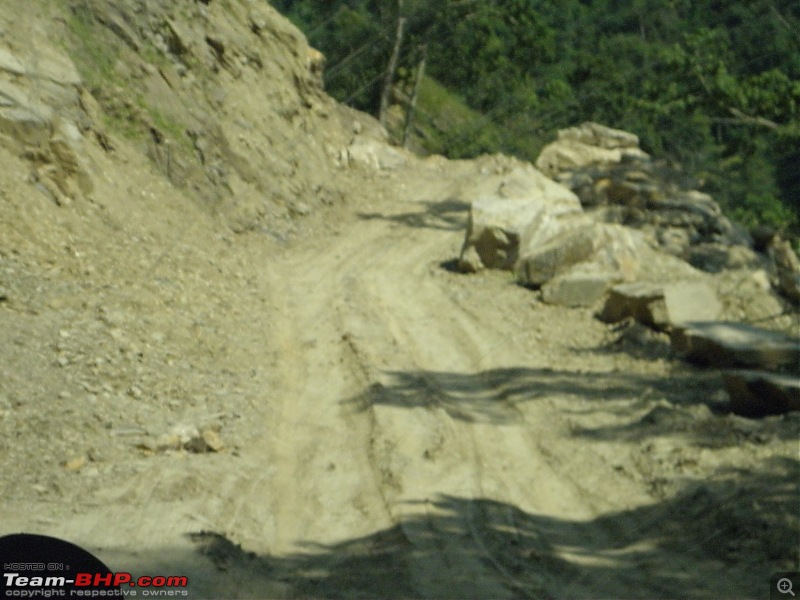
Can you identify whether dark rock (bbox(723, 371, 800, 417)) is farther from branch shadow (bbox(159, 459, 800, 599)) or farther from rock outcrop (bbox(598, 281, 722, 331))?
rock outcrop (bbox(598, 281, 722, 331))

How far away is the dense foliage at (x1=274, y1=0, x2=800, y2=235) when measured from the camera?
30.3m

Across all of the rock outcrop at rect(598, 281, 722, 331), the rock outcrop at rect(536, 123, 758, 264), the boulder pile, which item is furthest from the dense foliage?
the rock outcrop at rect(598, 281, 722, 331)

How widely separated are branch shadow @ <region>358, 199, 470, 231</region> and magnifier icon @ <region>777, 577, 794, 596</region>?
1371cm

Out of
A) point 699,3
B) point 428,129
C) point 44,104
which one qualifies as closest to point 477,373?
point 44,104

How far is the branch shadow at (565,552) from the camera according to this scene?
6.32m

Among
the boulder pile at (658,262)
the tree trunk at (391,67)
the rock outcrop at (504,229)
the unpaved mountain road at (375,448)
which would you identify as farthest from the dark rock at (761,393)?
the tree trunk at (391,67)

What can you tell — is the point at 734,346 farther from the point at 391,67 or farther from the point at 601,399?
the point at 391,67

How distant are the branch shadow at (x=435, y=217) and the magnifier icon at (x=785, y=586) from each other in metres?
13.7

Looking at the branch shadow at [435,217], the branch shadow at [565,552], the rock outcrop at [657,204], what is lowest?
the branch shadow at [435,217]

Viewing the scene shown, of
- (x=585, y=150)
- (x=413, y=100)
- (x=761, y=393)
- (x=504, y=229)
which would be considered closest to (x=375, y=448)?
(x=761, y=393)

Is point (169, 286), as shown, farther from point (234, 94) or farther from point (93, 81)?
point (234, 94)

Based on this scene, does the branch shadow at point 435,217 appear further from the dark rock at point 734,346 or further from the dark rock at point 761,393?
the dark rock at point 761,393

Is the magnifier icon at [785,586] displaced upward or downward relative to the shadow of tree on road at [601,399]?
upward

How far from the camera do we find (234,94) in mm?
19359
